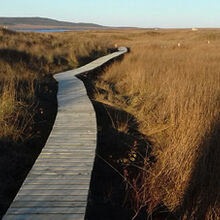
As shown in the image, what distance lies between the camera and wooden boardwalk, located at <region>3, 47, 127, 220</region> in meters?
2.11

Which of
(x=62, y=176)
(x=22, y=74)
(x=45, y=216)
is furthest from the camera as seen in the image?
(x=22, y=74)

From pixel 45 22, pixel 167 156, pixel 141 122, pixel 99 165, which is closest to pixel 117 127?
pixel 141 122

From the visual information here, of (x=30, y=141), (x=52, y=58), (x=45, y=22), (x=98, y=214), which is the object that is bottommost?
(x=98, y=214)

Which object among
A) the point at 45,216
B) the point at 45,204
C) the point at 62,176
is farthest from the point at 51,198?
the point at 62,176

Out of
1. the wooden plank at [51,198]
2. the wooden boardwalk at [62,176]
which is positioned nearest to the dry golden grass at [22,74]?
the wooden boardwalk at [62,176]

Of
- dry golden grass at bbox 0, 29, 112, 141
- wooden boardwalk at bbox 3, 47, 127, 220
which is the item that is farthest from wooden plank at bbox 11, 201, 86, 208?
dry golden grass at bbox 0, 29, 112, 141

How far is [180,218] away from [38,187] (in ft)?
4.90

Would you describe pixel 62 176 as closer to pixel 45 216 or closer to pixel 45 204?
pixel 45 204

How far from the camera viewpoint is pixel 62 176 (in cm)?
265

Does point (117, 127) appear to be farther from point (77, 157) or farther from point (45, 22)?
point (45, 22)

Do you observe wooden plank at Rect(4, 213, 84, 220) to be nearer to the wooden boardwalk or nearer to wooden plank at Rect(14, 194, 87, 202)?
the wooden boardwalk

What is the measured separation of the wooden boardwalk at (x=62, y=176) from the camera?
2.11 metres

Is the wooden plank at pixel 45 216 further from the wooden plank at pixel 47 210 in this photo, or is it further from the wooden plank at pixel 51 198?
the wooden plank at pixel 51 198

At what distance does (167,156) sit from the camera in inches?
111
